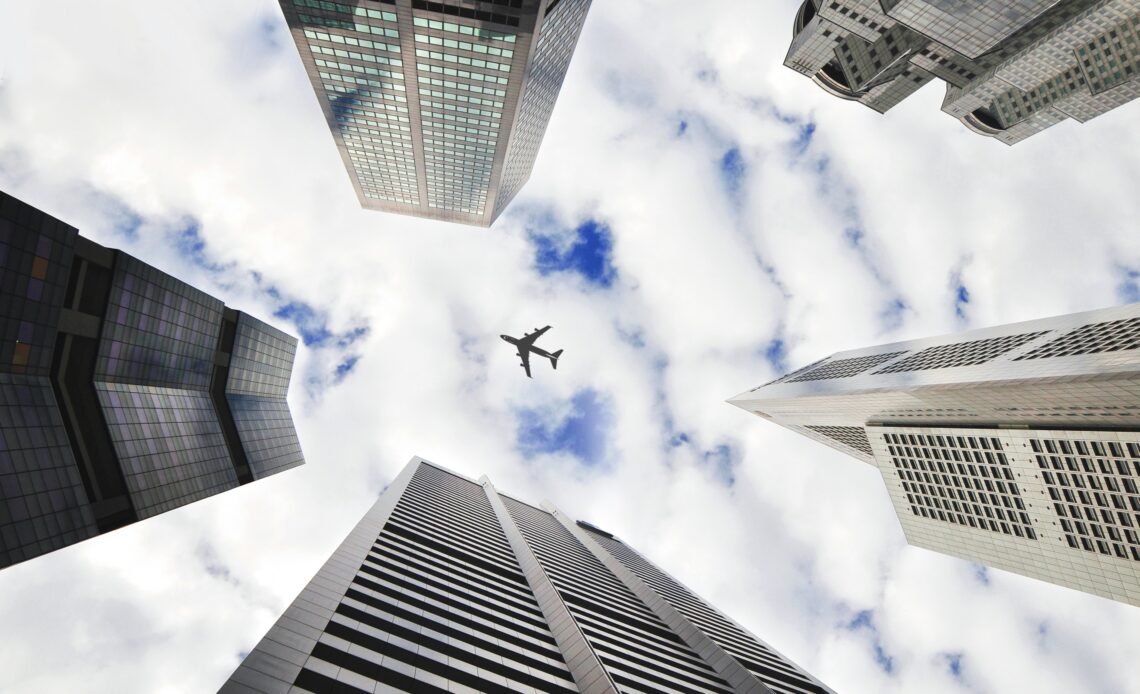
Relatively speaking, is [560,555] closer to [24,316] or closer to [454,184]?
[24,316]

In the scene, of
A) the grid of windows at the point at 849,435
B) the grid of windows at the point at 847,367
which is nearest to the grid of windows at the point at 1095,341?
the grid of windows at the point at 849,435

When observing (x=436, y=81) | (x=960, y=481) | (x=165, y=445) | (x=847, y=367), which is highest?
(x=436, y=81)

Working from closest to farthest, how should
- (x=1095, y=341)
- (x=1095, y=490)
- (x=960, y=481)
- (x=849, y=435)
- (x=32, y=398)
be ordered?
(x=32, y=398) → (x=1095, y=490) → (x=1095, y=341) → (x=960, y=481) → (x=849, y=435)

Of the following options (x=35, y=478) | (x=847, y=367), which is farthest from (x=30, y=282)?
(x=847, y=367)

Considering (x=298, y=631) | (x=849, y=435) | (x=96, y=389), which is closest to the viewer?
(x=298, y=631)

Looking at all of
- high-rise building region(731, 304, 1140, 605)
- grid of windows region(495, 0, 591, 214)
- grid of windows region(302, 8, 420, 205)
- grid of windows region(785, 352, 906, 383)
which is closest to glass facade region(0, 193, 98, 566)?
grid of windows region(302, 8, 420, 205)

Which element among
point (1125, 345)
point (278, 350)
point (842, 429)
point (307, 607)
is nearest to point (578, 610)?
point (307, 607)

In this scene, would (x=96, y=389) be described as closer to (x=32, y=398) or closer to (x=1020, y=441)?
(x=32, y=398)
